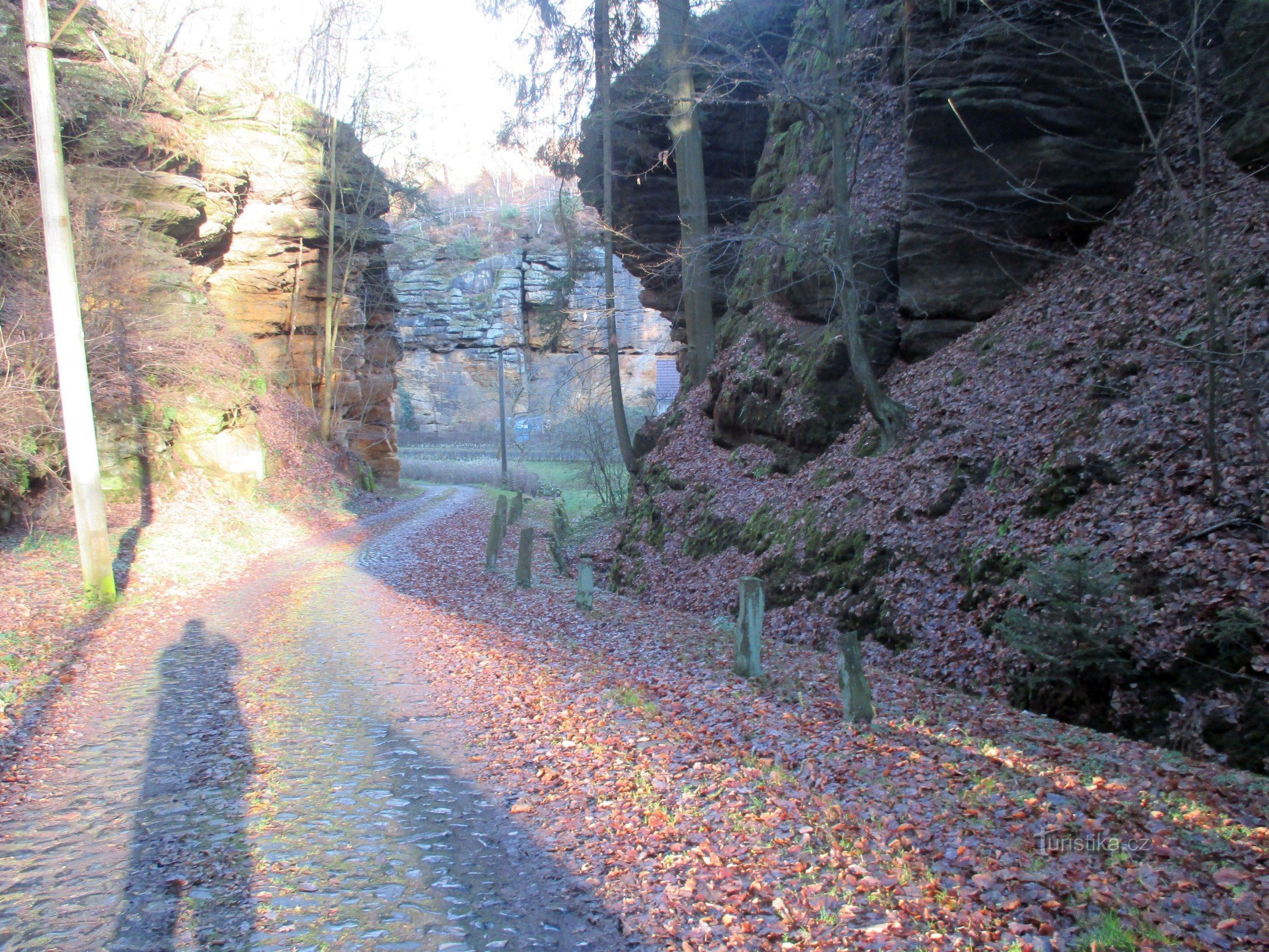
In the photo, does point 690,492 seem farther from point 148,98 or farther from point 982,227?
point 148,98

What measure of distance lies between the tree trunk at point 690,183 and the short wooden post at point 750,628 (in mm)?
9281

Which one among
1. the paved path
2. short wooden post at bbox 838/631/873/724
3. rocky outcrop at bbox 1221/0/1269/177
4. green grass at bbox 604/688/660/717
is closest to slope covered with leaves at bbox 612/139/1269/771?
rocky outcrop at bbox 1221/0/1269/177

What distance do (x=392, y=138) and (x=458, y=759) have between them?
2715cm

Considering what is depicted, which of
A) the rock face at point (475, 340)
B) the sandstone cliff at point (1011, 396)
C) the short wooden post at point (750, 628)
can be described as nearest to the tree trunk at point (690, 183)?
the sandstone cliff at point (1011, 396)

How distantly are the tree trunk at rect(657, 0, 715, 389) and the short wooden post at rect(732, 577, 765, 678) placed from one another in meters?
9.28

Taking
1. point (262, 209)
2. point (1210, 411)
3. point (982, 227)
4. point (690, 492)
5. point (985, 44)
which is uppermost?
point (262, 209)

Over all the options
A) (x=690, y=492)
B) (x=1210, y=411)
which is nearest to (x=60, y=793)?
(x=1210, y=411)

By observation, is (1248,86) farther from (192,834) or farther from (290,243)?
(290,243)

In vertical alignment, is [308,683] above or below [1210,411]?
below

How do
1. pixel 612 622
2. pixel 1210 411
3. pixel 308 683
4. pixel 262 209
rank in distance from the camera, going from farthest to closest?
1. pixel 262 209
2. pixel 612 622
3. pixel 308 683
4. pixel 1210 411

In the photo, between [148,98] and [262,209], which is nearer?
[148,98]

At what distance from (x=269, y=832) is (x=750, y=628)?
15.6ft

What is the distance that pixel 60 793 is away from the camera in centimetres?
509

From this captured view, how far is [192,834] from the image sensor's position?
4594mm
